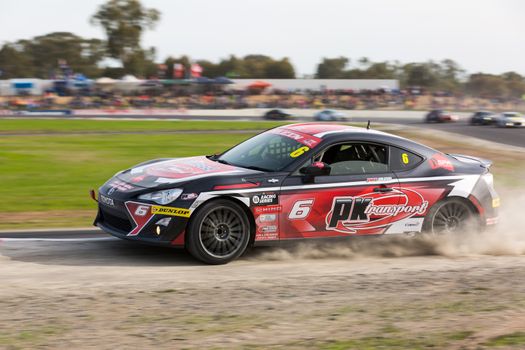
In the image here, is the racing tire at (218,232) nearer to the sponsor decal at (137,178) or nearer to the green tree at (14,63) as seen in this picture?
the sponsor decal at (137,178)

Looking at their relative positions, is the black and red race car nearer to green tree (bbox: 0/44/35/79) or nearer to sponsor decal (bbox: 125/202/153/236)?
sponsor decal (bbox: 125/202/153/236)

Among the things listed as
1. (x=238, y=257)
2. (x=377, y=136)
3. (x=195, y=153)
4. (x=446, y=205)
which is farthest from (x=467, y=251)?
(x=195, y=153)

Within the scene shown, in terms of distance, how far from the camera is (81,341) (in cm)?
457

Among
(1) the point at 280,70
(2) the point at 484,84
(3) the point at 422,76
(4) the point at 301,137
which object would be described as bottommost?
(4) the point at 301,137

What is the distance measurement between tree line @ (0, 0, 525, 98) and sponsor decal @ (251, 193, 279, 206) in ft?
332

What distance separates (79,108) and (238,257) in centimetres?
5792

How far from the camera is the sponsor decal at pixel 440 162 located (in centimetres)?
807

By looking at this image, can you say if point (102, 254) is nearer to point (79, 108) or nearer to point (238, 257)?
point (238, 257)

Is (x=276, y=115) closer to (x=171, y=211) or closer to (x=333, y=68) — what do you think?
(x=171, y=211)

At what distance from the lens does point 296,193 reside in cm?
728

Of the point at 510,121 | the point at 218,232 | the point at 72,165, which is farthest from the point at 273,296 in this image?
the point at 510,121

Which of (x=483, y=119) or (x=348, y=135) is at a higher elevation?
(x=483, y=119)

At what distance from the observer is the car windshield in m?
7.52

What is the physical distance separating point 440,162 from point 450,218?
2.13ft
